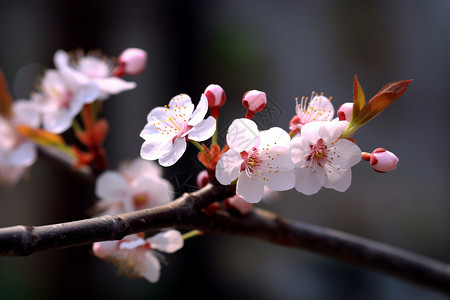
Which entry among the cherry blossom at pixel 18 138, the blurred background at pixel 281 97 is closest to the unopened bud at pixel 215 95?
the cherry blossom at pixel 18 138

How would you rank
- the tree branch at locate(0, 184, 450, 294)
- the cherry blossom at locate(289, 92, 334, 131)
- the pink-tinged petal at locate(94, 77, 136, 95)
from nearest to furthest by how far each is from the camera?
1. the tree branch at locate(0, 184, 450, 294)
2. the cherry blossom at locate(289, 92, 334, 131)
3. the pink-tinged petal at locate(94, 77, 136, 95)

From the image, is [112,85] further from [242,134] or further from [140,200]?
[242,134]

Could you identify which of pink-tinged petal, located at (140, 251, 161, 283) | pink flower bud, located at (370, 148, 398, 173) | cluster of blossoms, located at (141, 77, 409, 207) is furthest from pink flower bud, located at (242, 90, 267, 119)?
pink-tinged petal, located at (140, 251, 161, 283)

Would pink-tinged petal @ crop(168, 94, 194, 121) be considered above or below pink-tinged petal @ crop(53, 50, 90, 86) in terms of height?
above

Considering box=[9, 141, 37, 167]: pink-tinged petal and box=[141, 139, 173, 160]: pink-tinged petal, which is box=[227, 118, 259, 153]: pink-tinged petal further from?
box=[9, 141, 37, 167]: pink-tinged petal

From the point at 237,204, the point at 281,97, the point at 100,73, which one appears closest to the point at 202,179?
the point at 237,204
